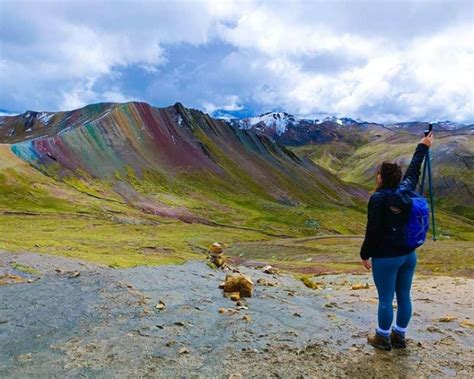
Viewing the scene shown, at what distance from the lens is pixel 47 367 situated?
34.0 ft

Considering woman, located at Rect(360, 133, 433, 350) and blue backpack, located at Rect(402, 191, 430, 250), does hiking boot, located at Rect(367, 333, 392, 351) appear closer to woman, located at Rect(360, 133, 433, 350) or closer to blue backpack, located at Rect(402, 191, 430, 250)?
woman, located at Rect(360, 133, 433, 350)

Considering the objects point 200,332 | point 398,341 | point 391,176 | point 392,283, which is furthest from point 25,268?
point 391,176

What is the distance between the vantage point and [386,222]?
10.5 meters

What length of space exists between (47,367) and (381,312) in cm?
771

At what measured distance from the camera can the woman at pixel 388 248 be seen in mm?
10508

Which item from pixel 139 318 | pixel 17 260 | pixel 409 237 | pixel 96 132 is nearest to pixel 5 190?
pixel 96 132

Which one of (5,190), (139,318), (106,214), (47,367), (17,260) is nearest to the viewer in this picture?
(47,367)

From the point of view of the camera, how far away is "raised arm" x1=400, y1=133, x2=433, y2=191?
11242 millimetres

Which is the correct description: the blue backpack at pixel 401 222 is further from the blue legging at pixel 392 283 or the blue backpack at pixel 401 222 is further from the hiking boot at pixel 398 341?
the hiking boot at pixel 398 341

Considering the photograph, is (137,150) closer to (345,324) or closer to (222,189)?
(222,189)

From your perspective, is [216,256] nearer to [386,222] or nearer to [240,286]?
[240,286]

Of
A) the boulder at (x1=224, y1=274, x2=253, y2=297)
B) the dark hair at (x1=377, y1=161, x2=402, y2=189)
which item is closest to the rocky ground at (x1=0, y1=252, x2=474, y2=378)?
the boulder at (x1=224, y1=274, x2=253, y2=297)

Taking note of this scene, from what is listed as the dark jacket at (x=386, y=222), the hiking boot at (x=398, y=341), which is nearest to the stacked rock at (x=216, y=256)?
the hiking boot at (x=398, y=341)

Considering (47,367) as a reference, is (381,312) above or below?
above
